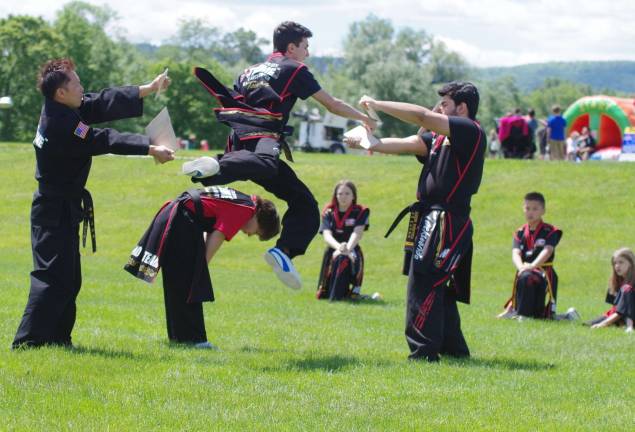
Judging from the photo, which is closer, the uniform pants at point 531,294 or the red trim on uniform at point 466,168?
the red trim on uniform at point 466,168

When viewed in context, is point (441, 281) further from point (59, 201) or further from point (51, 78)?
point (51, 78)

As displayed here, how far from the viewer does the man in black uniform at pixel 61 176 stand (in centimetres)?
826

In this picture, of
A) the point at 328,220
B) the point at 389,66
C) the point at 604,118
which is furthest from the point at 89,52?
the point at 328,220

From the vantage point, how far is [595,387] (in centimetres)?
803

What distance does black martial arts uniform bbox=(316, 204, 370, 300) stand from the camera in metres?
15.9

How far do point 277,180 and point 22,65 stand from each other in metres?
72.5

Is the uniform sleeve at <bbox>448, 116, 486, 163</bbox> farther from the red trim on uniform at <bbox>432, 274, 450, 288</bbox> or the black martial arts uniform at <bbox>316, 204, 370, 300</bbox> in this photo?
the black martial arts uniform at <bbox>316, 204, 370, 300</bbox>

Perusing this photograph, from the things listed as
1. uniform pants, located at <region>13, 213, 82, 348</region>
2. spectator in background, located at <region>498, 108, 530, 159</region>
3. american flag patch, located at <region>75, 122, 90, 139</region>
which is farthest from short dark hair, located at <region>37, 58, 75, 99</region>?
spectator in background, located at <region>498, 108, 530, 159</region>

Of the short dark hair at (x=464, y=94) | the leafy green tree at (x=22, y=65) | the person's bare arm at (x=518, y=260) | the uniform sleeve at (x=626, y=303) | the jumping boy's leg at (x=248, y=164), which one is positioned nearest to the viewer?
the jumping boy's leg at (x=248, y=164)

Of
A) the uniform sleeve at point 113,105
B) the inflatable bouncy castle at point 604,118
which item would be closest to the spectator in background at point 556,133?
the inflatable bouncy castle at point 604,118

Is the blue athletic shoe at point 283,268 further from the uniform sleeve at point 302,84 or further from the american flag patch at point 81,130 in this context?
the american flag patch at point 81,130

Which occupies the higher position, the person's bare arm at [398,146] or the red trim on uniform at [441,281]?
the person's bare arm at [398,146]

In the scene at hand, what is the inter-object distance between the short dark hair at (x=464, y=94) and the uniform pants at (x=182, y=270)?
256 cm

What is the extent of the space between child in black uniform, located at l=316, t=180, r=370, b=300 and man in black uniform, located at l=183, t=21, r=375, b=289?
6605 millimetres
